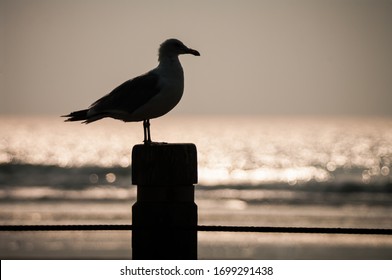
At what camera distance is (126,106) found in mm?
7348

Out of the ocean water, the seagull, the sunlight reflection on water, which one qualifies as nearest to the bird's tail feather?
the seagull

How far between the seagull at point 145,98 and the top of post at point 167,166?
3.01 m

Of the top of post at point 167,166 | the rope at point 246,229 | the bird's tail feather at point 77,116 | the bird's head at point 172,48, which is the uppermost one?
the bird's head at point 172,48

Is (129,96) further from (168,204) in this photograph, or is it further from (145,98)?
(168,204)

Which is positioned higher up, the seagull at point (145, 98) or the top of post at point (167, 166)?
the seagull at point (145, 98)

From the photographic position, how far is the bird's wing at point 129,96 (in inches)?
280

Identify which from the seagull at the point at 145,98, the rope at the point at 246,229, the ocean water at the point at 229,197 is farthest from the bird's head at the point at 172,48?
the ocean water at the point at 229,197

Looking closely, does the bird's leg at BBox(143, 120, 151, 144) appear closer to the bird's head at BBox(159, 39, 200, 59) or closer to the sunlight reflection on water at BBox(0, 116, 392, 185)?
the bird's head at BBox(159, 39, 200, 59)

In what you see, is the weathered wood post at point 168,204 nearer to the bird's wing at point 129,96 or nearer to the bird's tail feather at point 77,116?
the bird's tail feather at point 77,116

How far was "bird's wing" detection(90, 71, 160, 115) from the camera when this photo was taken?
712cm

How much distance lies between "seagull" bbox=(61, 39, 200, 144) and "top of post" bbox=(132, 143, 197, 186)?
3008 mm

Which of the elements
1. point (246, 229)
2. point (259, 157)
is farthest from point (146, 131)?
point (259, 157)

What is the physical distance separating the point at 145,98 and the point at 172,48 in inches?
34.7
